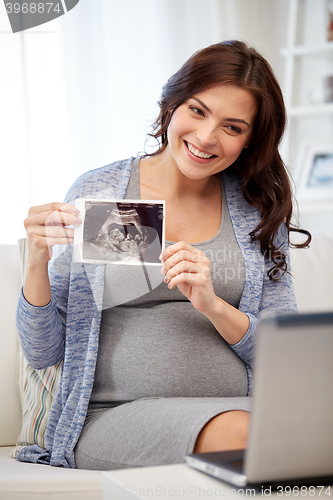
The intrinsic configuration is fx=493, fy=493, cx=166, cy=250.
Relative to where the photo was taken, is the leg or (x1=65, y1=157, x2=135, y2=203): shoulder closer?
the leg

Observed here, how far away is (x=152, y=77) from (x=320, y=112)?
90 centimetres

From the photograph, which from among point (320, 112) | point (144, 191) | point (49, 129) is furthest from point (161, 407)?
point (320, 112)

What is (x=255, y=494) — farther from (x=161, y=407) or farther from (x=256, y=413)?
(x=161, y=407)

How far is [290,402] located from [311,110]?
7.49ft

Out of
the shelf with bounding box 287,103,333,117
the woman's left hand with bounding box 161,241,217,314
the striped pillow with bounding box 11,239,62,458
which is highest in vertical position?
the shelf with bounding box 287,103,333,117

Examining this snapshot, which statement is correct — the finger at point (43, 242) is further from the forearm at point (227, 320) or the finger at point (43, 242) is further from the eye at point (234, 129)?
the eye at point (234, 129)

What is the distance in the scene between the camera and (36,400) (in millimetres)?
1284

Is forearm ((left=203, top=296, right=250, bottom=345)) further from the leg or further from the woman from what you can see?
the leg

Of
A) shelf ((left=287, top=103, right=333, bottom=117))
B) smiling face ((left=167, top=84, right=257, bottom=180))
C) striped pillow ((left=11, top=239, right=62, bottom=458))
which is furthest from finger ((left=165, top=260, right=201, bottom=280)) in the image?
shelf ((left=287, top=103, right=333, bottom=117))

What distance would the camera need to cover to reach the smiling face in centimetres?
121

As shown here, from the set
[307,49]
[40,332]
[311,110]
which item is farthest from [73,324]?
[307,49]

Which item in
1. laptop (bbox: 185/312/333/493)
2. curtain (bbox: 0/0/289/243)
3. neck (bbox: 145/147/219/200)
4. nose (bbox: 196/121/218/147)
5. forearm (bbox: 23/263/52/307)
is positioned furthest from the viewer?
curtain (bbox: 0/0/289/243)

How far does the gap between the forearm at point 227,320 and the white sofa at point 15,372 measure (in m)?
0.25

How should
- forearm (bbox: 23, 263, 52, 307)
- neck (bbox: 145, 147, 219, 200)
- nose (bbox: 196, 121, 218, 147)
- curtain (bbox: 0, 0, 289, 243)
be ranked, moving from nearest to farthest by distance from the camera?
forearm (bbox: 23, 263, 52, 307), nose (bbox: 196, 121, 218, 147), neck (bbox: 145, 147, 219, 200), curtain (bbox: 0, 0, 289, 243)
